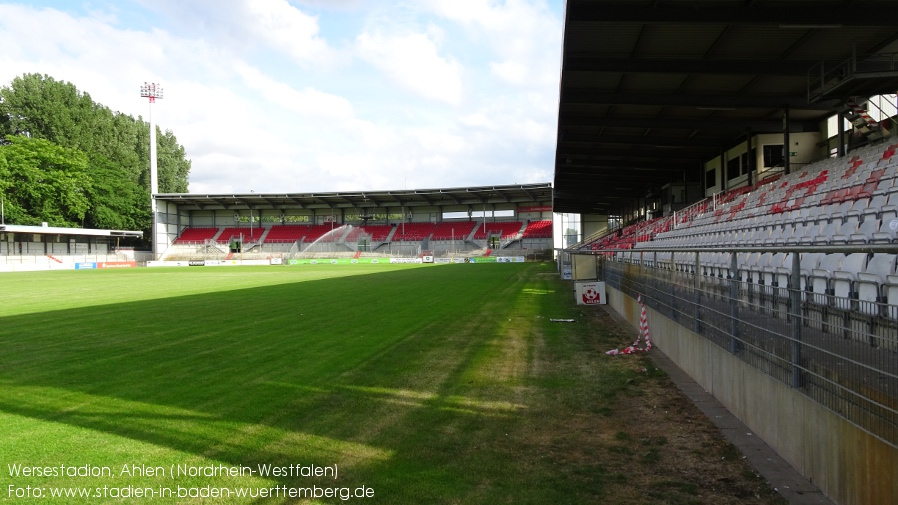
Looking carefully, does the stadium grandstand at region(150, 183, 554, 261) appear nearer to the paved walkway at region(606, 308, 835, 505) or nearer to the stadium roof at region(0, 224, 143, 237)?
the stadium roof at region(0, 224, 143, 237)

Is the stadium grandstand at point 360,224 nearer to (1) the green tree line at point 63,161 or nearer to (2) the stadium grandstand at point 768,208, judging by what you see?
(1) the green tree line at point 63,161

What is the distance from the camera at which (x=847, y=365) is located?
361 centimetres

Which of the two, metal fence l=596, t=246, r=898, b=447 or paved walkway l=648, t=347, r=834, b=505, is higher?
metal fence l=596, t=246, r=898, b=447

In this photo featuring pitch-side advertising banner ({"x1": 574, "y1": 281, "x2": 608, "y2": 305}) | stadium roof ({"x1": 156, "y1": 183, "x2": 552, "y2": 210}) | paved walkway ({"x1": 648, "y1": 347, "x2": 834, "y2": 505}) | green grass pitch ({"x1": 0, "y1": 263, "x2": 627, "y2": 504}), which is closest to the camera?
paved walkway ({"x1": 648, "y1": 347, "x2": 834, "y2": 505})

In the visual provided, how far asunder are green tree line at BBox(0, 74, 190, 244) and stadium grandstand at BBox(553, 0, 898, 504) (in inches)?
2753

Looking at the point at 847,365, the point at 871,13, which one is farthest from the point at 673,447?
the point at 871,13

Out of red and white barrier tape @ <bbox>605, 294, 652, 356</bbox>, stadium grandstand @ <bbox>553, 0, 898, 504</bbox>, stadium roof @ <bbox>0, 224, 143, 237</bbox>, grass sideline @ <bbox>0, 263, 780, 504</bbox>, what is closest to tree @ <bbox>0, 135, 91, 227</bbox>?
stadium roof @ <bbox>0, 224, 143, 237</bbox>

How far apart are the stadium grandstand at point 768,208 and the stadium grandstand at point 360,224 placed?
142 ft

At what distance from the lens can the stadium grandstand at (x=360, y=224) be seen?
77.6 metres

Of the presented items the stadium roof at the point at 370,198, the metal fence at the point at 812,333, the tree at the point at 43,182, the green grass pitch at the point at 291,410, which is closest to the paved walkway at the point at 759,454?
the metal fence at the point at 812,333

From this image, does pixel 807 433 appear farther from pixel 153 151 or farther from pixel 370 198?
pixel 153 151

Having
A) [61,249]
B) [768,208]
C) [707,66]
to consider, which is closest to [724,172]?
[768,208]

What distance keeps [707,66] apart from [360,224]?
7433 cm

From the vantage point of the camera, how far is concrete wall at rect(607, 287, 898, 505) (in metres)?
3.16
